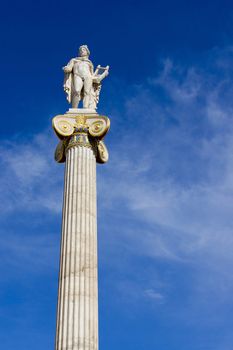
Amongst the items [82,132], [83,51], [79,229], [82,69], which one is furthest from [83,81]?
[79,229]

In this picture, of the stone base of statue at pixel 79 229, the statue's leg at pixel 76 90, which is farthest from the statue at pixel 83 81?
the stone base of statue at pixel 79 229

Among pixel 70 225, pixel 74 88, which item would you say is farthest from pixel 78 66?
pixel 70 225

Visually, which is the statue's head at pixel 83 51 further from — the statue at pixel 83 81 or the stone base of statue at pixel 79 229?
the stone base of statue at pixel 79 229

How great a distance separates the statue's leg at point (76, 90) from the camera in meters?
34.9

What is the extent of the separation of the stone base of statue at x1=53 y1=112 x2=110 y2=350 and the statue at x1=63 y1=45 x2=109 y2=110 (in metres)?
1.64

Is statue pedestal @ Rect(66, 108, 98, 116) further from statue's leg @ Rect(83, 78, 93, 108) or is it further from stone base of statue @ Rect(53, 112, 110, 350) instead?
statue's leg @ Rect(83, 78, 93, 108)

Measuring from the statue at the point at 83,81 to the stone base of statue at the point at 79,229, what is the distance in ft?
5.38

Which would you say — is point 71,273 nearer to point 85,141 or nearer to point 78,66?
point 85,141

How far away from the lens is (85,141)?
32500mm

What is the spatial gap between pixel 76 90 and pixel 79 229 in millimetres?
9701

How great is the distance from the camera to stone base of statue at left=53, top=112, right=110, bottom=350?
1043 inches

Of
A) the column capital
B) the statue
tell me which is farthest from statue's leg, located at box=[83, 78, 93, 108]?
the column capital

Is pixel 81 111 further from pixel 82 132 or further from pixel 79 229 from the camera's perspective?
pixel 79 229

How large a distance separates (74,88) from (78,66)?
1442mm
